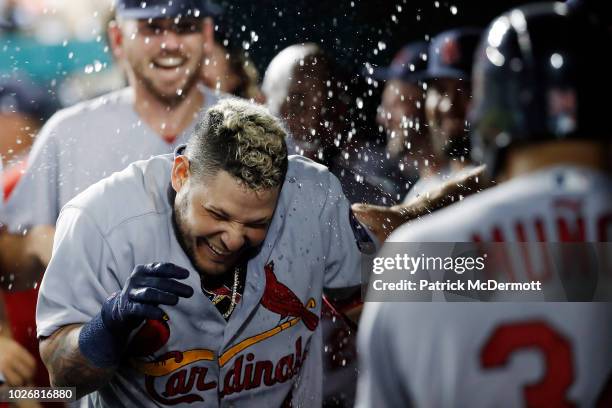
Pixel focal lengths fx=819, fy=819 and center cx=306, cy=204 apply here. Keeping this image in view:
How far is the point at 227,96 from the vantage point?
1.54m

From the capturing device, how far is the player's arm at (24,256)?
1488 mm

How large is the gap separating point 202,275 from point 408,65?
2.10 ft

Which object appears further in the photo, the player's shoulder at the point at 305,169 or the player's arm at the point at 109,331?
the player's shoulder at the point at 305,169

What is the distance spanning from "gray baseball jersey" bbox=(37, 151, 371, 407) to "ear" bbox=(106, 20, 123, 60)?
0.33 metres

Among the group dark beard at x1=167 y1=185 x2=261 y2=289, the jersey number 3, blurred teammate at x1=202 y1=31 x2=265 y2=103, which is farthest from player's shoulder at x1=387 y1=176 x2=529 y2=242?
blurred teammate at x1=202 y1=31 x2=265 y2=103

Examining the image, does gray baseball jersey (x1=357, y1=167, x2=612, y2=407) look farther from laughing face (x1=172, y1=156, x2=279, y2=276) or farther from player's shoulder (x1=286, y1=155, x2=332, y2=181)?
player's shoulder (x1=286, y1=155, x2=332, y2=181)

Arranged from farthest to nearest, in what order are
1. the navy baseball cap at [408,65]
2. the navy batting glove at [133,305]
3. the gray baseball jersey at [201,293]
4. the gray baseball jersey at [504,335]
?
the navy baseball cap at [408,65] → the gray baseball jersey at [201,293] → the navy batting glove at [133,305] → the gray baseball jersey at [504,335]

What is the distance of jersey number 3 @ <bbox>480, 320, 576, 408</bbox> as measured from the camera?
0.82 m

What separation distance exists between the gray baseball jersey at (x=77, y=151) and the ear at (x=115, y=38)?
9 centimetres

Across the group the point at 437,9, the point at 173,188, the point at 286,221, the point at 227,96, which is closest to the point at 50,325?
the point at 173,188

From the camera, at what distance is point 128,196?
135 cm

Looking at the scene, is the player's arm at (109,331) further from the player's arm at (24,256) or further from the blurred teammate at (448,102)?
the blurred teammate at (448,102)

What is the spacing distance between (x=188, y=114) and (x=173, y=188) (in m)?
0.24

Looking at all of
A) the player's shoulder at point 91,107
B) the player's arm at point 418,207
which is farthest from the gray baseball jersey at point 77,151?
the player's arm at point 418,207
